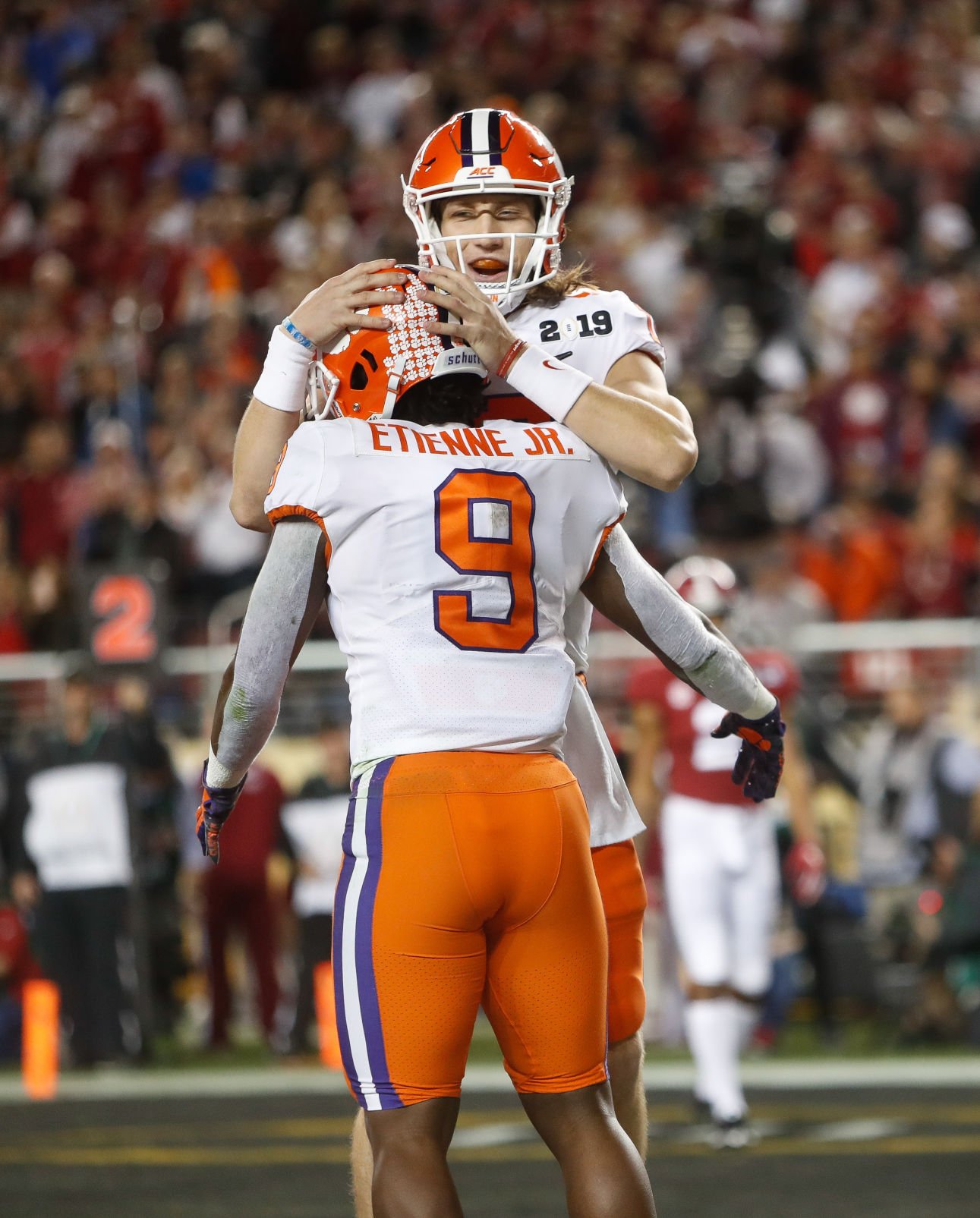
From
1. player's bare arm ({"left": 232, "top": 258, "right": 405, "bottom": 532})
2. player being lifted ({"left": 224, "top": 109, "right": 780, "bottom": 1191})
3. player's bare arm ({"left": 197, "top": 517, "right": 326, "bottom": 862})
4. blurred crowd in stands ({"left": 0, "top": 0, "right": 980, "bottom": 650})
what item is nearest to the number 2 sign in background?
blurred crowd in stands ({"left": 0, "top": 0, "right": 980, "bottom": 650})

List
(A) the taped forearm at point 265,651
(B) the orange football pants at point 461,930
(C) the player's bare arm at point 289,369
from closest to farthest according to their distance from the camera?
(B) the orange football pants at point 461,930
(A) the taped forearm at point 265,651
(C) the player's bare arm at point 289,369

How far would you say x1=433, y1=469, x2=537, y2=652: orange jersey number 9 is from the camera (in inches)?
126

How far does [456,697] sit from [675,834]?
4465 mm

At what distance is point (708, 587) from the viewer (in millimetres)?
7223

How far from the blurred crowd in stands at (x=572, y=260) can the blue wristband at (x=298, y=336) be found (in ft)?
22.1

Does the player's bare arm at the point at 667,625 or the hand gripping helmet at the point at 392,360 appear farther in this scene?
the player's bare arm at the point at 667,625

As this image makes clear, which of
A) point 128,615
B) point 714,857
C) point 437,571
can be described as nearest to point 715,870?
point 714,857

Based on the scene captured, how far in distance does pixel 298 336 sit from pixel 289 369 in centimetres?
6

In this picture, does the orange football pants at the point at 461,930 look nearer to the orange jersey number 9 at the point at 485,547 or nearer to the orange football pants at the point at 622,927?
the orange jersey number 9 at the point at 485,547

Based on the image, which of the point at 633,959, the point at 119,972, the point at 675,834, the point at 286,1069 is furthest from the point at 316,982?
the point at 633,959

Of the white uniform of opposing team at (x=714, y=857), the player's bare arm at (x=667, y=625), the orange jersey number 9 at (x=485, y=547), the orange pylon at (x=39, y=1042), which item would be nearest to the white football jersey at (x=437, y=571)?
the orange jersey number 9 at (x=485, y=547)

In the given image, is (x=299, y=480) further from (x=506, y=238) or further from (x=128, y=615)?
(x=128, y=615)

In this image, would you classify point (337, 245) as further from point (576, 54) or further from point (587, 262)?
point (587, 262)

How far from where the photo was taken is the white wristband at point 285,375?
11.3 ft
